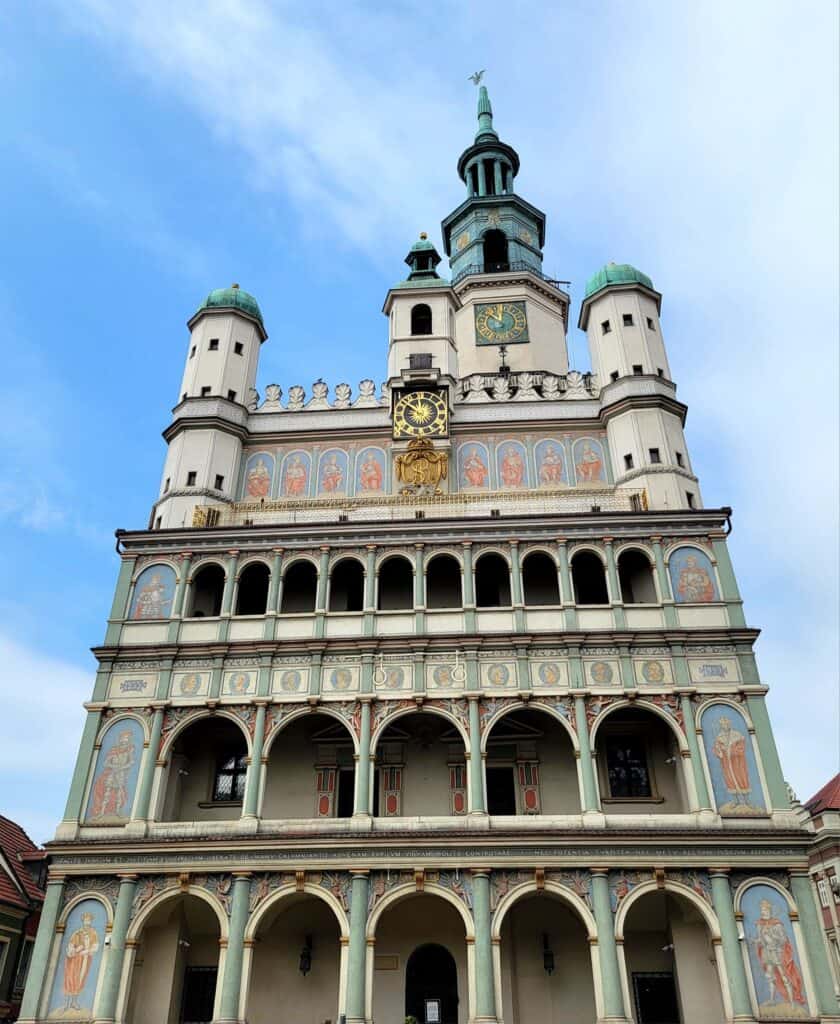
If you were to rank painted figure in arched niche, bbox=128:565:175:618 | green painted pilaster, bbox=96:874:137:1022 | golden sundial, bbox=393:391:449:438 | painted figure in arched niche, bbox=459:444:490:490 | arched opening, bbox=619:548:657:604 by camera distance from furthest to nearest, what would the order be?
golden sundial, bbox=393:391:449:438
painted figure in arched niche, bbox=459:444:490:490
arched opening, bbox=619:548:657:604
painted figure in arched niche, bbox=128:565:175:618
green painted pilaster, bbox=96:874:137:1022

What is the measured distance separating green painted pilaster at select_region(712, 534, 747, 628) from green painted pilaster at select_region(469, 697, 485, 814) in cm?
796

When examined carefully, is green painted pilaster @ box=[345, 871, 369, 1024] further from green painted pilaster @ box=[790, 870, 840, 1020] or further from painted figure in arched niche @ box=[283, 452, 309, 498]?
painted figure in arched niche @ box=[283, 452, 309, 498]

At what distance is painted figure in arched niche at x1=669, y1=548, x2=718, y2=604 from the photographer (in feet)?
86.0

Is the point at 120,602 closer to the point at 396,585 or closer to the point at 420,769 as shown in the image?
the point at 396,585

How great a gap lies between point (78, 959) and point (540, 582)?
16632mm

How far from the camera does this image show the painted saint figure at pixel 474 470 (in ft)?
105

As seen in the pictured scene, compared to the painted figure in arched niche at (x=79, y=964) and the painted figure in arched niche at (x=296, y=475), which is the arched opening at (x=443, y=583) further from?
the painted figure in arched niche at (x=79, y=964)

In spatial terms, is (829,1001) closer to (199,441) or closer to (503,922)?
(503,922)

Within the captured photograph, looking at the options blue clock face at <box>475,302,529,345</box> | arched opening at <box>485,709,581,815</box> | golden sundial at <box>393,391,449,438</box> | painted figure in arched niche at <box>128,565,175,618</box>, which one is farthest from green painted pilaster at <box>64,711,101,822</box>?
blue clock face at <box>475,302,529,345</box>

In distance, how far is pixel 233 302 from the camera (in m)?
35.8

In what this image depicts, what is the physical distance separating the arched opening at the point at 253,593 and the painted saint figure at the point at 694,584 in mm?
12869

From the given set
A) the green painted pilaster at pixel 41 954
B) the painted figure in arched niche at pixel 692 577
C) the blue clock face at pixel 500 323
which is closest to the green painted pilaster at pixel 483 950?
the painted figure in arched niche at pixel 692 577

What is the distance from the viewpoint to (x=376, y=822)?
23.1 metres

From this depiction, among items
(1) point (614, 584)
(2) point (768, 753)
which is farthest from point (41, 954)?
(2) point (768, 753)
